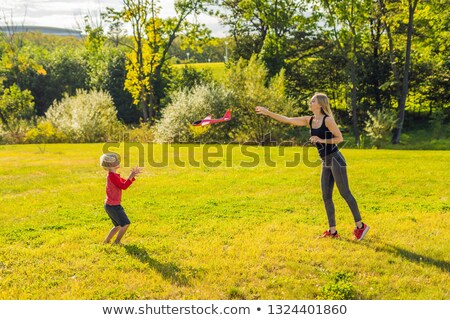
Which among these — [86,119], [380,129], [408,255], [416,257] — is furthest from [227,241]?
[86,119]

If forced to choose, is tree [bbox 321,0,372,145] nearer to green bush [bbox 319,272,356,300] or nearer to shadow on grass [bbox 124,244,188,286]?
shadow on grass [bbox 124,244,188,286]

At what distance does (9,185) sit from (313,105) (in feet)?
35.9

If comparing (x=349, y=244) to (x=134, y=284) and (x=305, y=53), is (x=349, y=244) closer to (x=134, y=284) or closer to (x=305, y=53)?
(x=134, y=284)

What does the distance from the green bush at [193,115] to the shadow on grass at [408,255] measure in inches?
821

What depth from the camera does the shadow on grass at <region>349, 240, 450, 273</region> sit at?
6.15 m

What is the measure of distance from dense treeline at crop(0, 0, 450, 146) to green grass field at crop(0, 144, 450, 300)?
631 inches

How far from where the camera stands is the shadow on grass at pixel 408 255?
242 inches

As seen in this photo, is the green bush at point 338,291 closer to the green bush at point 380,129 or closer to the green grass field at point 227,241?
the green grass field at point 227,241

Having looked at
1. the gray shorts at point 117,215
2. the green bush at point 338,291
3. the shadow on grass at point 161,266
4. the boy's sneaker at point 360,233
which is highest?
the gray shorts at point 117,215

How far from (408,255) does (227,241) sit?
3.06 meters

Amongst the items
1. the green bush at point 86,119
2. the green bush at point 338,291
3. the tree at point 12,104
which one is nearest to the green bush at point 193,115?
the green bush at point 86,119

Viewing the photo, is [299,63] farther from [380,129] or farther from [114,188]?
[114,188]

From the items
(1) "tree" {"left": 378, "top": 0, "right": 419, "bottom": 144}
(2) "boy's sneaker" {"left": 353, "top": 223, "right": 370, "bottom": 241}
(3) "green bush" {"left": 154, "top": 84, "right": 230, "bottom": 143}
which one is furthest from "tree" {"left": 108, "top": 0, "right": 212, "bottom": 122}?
(2) "boy's sneaker" {"left": 353, "top": 223, "right": 370, "bottom": 241}

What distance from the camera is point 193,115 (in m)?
28.5
